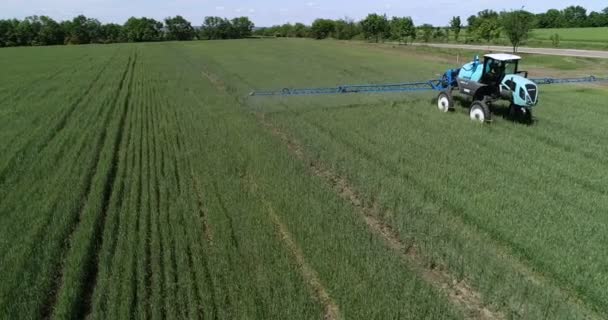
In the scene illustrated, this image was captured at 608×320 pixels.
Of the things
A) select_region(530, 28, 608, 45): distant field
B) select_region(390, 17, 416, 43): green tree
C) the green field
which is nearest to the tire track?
the green field

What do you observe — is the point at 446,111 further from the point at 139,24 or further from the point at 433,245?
the point at 139,24

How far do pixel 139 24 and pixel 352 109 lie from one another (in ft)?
337

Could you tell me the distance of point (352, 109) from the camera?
622 inches

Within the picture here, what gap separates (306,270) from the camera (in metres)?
6.06

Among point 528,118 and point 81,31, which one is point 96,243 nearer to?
point 528,118

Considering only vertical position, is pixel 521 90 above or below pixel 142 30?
below

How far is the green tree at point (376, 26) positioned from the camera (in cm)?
7475

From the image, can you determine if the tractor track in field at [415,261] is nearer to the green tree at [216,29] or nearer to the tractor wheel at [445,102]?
the tractor wheel at [445,102]

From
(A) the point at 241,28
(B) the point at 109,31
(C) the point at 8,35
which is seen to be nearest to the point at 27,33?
(C) the point at 8,35

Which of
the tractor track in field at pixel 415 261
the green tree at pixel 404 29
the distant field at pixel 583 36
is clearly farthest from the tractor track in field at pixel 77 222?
the green tree at pixel 404 29

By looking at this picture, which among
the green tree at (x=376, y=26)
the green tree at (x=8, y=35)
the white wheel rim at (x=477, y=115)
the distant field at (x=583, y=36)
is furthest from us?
the green tree at (x=8, y=35)

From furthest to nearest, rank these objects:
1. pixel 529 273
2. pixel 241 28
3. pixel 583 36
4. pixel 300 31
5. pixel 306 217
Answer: pixel 300 31 < pixel 241 28 < pixel 583 36 < pixel 306 217 < pixel 529 273

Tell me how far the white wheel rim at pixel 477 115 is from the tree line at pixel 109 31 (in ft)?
333

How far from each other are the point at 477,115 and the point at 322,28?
325 feet
